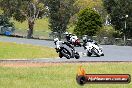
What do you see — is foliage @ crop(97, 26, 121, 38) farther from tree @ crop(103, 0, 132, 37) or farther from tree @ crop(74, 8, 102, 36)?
tree @ crop(74, 8, 102, 36)

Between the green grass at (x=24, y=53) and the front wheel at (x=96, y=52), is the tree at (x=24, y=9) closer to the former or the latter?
the green grass at (x=24, y=53)

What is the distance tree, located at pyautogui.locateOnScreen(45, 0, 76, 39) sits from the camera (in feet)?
200

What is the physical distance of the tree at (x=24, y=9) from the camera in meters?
58.7

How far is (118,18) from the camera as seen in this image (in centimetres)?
5728

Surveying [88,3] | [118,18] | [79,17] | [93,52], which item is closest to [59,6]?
[79,17]

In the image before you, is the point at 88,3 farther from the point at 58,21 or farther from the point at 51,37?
the point at 51,37

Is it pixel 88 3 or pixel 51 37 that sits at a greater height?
pixel 88 3

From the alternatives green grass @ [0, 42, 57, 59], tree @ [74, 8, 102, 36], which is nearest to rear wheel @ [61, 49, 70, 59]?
green grass @ [0, 42, 57, 59]

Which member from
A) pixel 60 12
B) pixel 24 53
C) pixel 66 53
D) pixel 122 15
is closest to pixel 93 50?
pixel 66 53

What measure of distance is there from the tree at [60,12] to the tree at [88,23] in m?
5.20

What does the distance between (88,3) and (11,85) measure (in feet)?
237

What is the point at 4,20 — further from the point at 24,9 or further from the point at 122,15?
the point at 122,15

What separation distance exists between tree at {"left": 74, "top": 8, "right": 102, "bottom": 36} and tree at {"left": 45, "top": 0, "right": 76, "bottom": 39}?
520cm

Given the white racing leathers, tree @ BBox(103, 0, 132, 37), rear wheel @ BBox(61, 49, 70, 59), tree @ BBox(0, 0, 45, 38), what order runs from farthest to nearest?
tree @ BBox(0, 0, 45, 38)
tree @ BBox(103, 0, 132, 37)
the white racing leathers
rear wheel @ BBox(61, 49, 70, 59)
